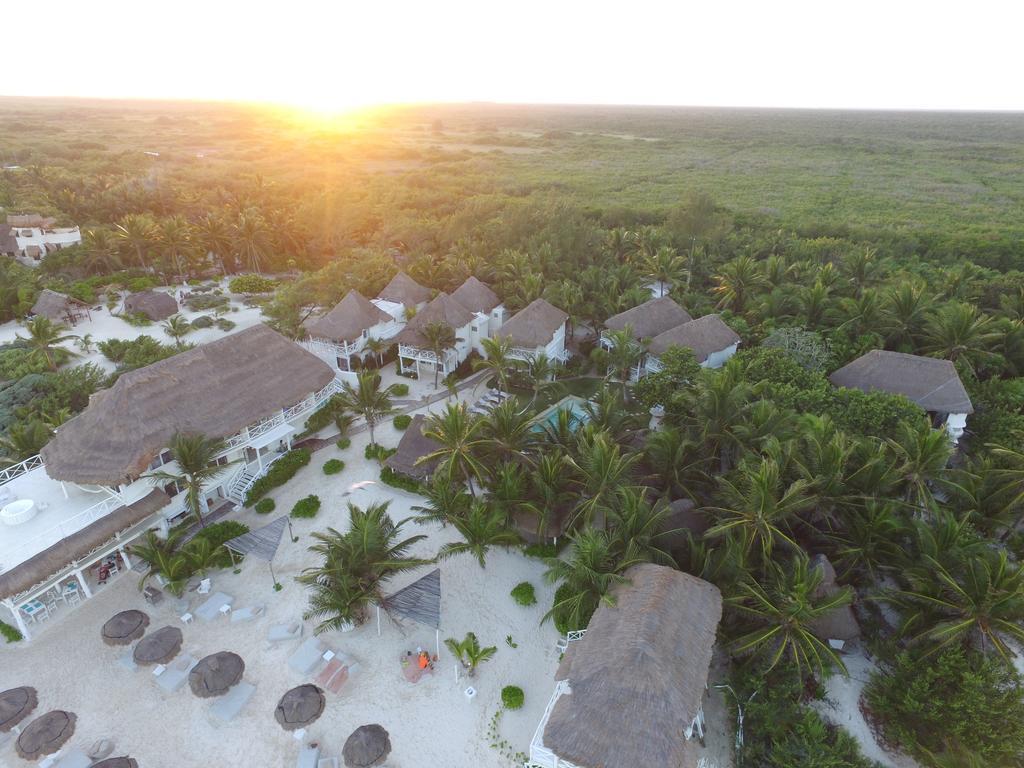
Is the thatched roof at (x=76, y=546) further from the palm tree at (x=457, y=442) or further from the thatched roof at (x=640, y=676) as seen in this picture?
the thatched roof at (x=640, y=676)

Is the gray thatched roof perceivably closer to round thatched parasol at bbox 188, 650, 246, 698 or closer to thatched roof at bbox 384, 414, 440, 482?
thatched roof at bbox 384, 414, 440, 482

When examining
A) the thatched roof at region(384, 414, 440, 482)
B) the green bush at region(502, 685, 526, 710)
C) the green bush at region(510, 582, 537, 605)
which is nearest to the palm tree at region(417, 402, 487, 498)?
the thatched roof at region(384, 414, 440, 482)

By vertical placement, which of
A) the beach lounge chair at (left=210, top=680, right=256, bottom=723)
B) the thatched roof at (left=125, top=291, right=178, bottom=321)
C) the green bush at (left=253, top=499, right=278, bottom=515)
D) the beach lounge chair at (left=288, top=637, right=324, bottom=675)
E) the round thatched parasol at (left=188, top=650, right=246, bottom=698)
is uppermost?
the thatched roof at (left=125, top=291, right=178, bottom=321)

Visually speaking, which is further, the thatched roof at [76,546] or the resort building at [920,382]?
the resort building at [920,382]

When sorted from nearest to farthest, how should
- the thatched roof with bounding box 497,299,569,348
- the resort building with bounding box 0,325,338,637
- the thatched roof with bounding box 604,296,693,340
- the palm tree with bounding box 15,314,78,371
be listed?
the resort building with bounding box 0,325,338,637 < the palm tree with bounding box 15,314,78,371 < the thatched roof with bounding box 497,299,569,348 < the thatched roof with bounding box 604,296,693,340

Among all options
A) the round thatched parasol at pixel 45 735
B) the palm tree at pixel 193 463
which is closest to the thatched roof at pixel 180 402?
the palm tree at pixel 193 463

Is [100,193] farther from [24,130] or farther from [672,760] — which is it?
[24,130]
